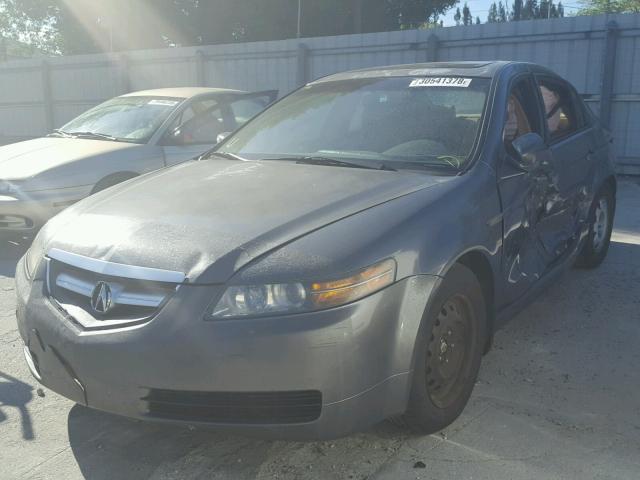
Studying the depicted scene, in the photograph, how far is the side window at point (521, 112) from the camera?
12.1 ft

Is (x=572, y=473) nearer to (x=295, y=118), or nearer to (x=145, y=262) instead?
(x=145, y=262)

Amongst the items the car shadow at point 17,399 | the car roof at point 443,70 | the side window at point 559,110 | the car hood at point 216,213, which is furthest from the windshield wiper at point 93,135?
the side window at point 559,110

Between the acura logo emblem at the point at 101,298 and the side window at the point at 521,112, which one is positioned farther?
the side window at the point at 521,112

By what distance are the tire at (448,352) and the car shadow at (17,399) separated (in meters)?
1.74

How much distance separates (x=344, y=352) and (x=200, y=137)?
5399 millimetres

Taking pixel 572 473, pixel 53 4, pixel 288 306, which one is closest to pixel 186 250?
pixel 288 306

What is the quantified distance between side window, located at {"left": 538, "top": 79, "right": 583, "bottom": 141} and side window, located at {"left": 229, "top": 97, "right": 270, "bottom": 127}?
377 cm

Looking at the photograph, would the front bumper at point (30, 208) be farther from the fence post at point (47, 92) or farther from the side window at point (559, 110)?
the fence post at point (47, 92)

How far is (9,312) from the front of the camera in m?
4.66

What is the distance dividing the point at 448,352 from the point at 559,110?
2488mm

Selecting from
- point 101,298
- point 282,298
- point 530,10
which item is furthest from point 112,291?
point 530,10

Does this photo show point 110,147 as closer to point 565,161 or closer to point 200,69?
point 565,161

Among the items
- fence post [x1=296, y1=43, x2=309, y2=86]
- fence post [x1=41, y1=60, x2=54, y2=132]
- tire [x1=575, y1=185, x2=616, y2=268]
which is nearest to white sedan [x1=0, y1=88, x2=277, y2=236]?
tire [x1=575, y1=185, x2=616, y2=268]

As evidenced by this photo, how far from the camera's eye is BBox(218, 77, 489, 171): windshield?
11.3 feet
